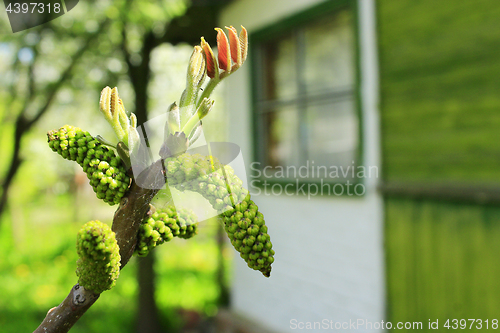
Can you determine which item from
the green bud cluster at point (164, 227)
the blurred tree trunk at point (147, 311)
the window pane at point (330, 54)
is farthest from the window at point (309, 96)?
the green bud cluster at point (164, 227)

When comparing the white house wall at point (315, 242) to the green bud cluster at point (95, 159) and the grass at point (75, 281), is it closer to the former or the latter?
the grass at point (75, 281)

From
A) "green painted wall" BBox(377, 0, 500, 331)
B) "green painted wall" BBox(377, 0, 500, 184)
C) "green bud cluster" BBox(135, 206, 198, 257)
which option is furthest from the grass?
"green bud cluster" BBox(135, 206, 198, 257)

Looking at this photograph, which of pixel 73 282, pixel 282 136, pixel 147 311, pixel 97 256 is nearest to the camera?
pixel 97 256

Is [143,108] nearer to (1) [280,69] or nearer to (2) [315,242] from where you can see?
(1) [280,69]

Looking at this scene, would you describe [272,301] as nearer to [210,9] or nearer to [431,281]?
[431,281]

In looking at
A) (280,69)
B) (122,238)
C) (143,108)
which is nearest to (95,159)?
(122,238)

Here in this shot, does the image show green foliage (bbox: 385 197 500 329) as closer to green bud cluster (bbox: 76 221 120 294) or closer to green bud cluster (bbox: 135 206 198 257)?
green bud cluster (bbox: 135 206 198 257)
